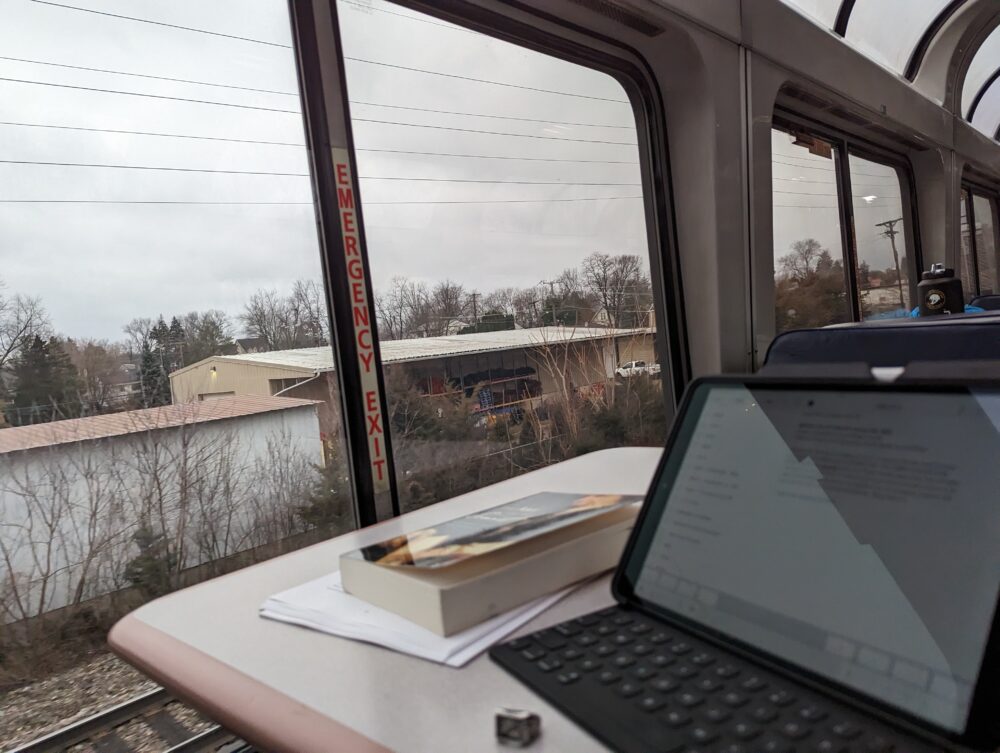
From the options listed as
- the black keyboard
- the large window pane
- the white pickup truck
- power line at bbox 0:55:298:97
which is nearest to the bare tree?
the large window pane

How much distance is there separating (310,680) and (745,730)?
0.37m

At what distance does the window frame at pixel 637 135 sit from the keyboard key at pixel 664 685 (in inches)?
68.8

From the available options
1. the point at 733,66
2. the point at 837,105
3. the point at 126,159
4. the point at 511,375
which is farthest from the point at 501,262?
the point at 837,105

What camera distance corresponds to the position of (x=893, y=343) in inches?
56.6

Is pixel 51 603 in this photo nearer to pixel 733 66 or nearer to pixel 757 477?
pixel 757 477

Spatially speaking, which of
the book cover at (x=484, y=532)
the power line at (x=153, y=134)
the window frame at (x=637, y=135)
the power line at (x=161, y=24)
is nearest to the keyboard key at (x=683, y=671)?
the book cover at (x=484, y=532)

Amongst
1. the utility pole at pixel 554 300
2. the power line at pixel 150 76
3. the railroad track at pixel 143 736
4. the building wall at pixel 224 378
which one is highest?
the power line at pixel 150 76

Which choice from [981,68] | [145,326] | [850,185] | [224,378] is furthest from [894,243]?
[145,326]

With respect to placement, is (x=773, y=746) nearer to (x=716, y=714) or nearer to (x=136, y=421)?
(x=716, y=714)

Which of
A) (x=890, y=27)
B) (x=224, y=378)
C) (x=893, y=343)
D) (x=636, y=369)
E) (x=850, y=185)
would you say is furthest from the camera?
(x=890, y=27)

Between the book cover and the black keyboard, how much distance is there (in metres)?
0.11

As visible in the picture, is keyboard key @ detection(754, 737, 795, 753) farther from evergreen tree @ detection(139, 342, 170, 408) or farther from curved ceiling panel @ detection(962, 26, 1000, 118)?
curved ceiling panel @ detection(962, 26, 1000, 118)

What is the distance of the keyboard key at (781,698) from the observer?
501 mm

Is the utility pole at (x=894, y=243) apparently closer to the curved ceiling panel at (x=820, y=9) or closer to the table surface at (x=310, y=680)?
the curved ceiling panel at (x=820, y=9)
